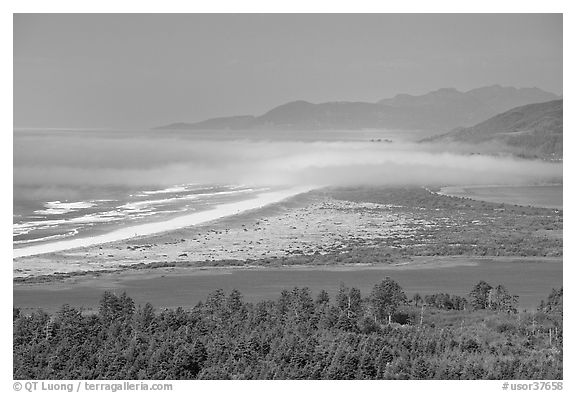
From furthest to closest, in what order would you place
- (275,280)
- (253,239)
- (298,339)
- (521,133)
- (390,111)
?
1. (521,133)
2. (390,111)
3. (253,239)
4. (275,280)
5. (298,339)

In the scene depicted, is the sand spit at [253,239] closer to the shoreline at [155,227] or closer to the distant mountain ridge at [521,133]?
the shoreline at [155,227]

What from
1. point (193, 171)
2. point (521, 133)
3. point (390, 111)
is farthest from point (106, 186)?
point (521, 133)

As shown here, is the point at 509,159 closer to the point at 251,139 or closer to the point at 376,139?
the point at 376,139

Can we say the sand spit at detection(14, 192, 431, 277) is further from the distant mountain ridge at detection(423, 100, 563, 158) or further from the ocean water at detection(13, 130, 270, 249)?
the distant mountain ridge at detection(423, 100, 563, 158)

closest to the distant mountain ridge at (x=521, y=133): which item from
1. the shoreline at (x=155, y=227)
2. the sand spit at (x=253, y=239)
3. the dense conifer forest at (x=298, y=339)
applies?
the sand spit at (x=253, y=239)

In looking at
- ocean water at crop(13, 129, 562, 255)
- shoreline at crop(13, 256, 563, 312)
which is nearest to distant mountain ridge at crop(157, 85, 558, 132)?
ocean water at crop(13, 129, 562, 255)

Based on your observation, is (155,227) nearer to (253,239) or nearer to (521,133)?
(253,239)
